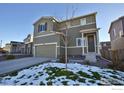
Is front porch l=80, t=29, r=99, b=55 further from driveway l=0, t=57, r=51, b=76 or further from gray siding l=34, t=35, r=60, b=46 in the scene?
driveway l=0, t=57, r=51, b=76

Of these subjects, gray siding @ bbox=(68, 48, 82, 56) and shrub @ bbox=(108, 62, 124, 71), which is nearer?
shrub @ bbox=(108, 62, 124, 71)

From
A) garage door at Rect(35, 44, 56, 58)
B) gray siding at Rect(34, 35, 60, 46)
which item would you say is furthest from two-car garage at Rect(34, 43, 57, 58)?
gray siding at Rect(34, 35, 60, 46)

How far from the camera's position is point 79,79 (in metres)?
4.64

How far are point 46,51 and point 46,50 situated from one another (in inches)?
4.3

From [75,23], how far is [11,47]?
12.5 metres

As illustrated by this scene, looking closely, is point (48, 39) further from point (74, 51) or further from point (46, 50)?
point (74, 51)

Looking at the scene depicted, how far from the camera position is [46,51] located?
41.8ft

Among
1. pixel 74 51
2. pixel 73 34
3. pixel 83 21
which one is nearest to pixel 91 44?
pixel 74 51

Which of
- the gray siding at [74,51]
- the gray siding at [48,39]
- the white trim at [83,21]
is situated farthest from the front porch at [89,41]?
the gray siding at [48,39]

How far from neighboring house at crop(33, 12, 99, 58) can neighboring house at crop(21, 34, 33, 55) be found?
11.2ft

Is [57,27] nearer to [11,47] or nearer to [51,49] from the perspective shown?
[51,49]

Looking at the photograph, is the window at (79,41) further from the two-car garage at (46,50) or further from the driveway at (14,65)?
the driveway at (14,65)

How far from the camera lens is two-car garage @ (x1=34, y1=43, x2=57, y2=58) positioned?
12.1 meters

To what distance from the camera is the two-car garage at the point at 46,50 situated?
39.8 ft
